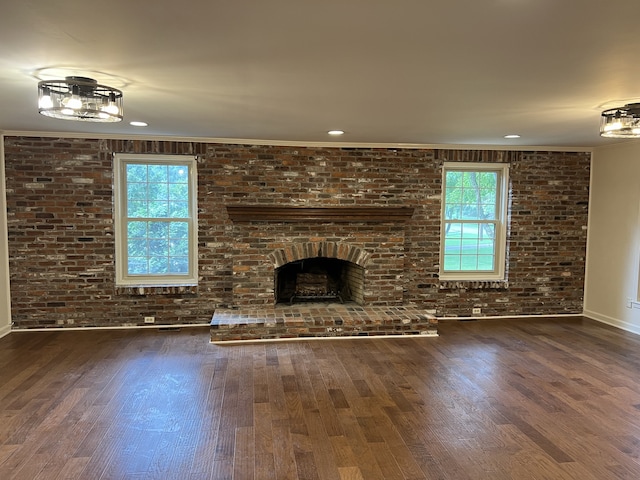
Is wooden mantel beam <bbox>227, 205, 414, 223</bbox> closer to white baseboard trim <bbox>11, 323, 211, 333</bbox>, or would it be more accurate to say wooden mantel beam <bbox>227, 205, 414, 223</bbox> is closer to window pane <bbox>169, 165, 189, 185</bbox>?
window pane <bbox>169, 165, 189, 185</bbox>

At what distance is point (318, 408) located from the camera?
307 centimetres

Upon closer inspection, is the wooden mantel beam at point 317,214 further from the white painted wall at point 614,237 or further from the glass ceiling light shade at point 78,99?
the white painted wall at point 614,237

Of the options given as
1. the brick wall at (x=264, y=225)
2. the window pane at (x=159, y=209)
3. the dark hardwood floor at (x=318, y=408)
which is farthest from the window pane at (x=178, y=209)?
the dark hardwood floor at (x=318, y=408)

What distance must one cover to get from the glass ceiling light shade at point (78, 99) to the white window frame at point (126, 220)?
233cm

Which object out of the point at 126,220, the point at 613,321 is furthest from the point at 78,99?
the point at 613,321

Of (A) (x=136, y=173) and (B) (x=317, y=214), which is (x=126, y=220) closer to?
(A) (x=136, y=173)

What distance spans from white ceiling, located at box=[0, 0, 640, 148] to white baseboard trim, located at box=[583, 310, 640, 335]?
2851mm

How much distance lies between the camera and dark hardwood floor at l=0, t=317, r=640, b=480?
2.39 m

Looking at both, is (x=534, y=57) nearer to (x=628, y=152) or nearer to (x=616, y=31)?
(x=616, y=31)

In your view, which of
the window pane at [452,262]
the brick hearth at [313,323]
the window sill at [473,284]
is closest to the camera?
the brick hearth at [313,323]

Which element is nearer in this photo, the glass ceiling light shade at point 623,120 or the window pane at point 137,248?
the glass ceiling light shade at point 623,120

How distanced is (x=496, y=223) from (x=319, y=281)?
257cm

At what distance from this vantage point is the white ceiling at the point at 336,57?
1.64 meters

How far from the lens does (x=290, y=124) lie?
4.05 metres
